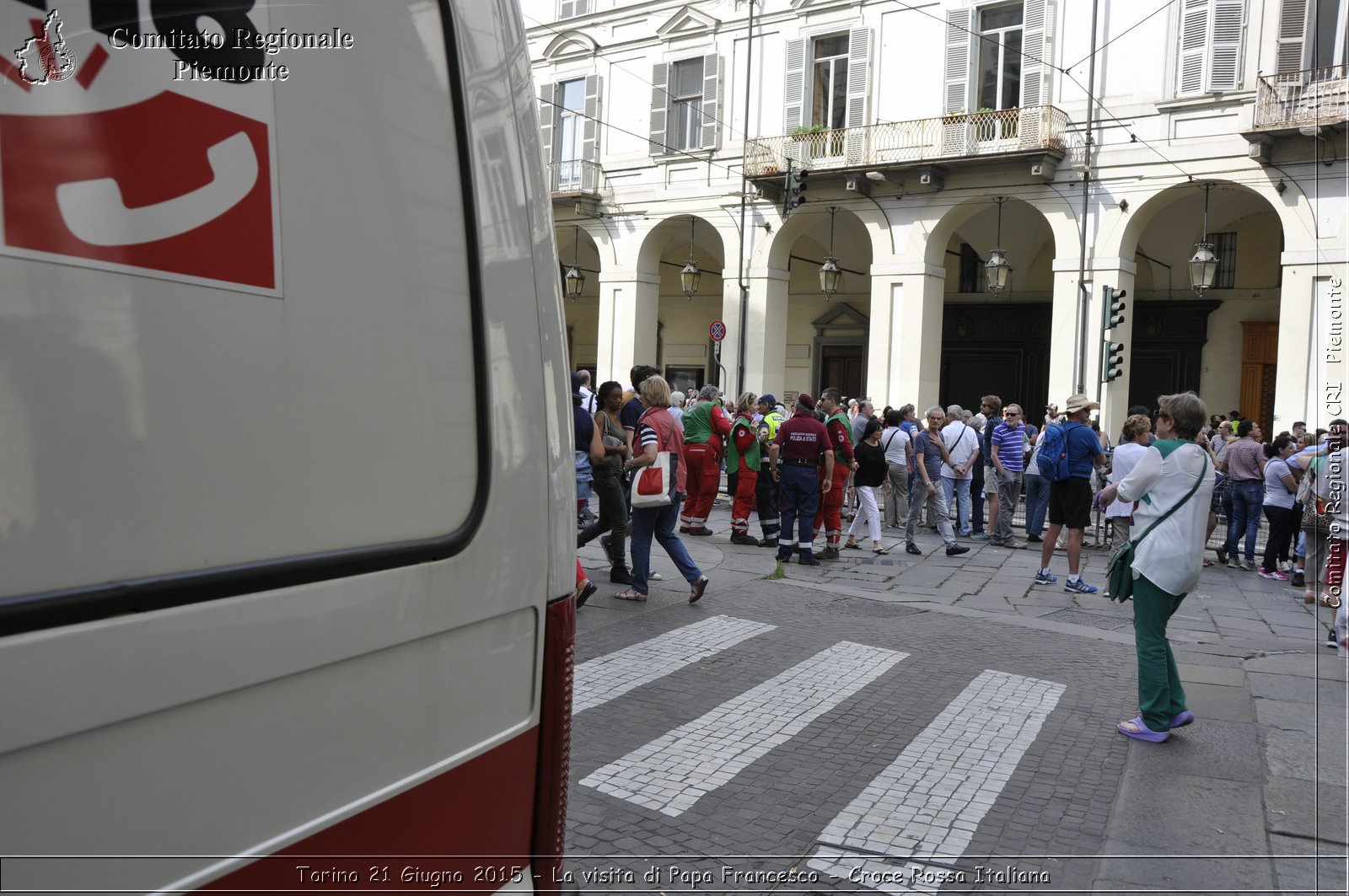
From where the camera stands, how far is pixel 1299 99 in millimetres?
17609

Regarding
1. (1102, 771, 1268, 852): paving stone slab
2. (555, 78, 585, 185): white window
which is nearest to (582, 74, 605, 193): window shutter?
(555, 78, 585, 185): white window

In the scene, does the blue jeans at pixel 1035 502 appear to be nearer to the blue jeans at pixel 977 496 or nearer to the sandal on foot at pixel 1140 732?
the blue jeans at pixel 977 496

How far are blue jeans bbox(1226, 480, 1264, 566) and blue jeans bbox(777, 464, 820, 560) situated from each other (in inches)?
214

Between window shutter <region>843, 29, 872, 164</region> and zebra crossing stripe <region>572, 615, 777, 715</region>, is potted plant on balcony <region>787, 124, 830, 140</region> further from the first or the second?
zebra crossing stripe <region>572, 615, 777, 715</region>

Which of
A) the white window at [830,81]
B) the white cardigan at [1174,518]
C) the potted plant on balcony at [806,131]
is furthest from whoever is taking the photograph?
the white window at [830,81]

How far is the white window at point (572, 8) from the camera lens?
26.2 m

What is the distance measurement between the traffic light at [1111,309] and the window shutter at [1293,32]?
445cm

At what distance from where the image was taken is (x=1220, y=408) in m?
22.9

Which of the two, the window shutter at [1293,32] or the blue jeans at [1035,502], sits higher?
the window shutter at [1293,32]

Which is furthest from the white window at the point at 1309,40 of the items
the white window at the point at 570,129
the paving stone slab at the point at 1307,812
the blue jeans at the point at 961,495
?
the paving stone slab at the point at 1307,812

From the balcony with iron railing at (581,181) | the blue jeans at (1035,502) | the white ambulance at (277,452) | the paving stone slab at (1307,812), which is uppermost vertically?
the balcony with iron railing at (581,181)

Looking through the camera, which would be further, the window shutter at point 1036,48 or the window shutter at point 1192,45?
the window shutter at point 1036,48

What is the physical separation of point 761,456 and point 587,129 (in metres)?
15.2

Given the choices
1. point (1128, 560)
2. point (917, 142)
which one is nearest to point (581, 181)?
point (917, 142)
